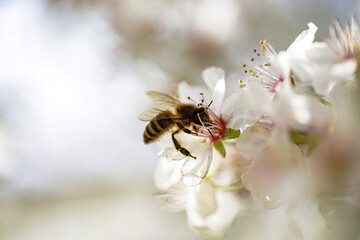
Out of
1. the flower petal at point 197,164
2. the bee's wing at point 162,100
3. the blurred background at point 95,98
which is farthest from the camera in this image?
the blurred background at point 95,98

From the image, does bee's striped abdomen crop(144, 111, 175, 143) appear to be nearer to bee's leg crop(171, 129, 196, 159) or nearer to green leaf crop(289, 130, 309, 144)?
bee's leg crop(171, 129, 196, 159)

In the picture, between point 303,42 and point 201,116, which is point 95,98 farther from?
point 303,42

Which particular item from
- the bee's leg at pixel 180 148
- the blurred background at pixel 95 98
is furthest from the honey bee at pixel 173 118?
the blurred background at pixel 95 98

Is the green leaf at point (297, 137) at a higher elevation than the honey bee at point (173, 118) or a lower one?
lower

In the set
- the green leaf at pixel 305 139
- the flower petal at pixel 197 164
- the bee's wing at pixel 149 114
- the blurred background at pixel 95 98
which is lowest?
the green leaf at pixel 305 139

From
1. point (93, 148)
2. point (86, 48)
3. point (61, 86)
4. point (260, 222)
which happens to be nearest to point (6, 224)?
point (93, 148)

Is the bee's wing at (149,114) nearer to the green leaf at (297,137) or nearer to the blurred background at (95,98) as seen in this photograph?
the green leaf at (297,137)

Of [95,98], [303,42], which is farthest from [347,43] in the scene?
[95,98]
